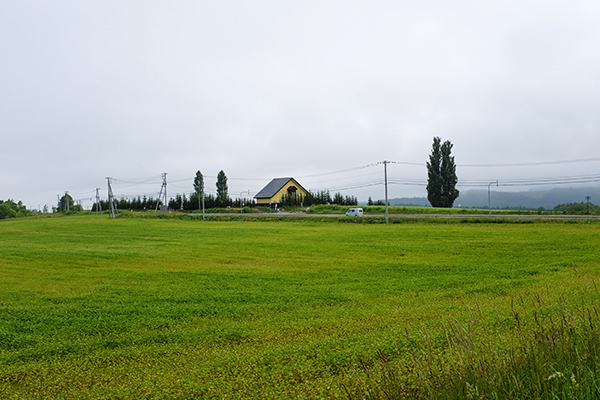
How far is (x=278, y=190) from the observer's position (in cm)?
8131

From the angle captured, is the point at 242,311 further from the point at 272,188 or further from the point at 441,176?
the point at 272,188

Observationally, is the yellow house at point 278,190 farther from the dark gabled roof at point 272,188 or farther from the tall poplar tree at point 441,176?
the tall poplar tree at point 441,176

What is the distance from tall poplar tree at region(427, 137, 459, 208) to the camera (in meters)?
63.3

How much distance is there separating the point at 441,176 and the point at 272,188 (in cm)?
3527

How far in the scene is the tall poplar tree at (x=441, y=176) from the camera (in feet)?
208

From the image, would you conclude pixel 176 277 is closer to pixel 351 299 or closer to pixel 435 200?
pixel 351 299

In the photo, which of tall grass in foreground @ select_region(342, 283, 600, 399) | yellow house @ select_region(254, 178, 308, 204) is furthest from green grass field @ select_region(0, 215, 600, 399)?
yellow house @ select_region(254, 178, 308, 204)

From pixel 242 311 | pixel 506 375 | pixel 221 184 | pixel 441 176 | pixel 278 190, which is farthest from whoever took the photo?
pixel 221 184

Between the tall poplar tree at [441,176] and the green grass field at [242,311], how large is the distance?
46670 mm

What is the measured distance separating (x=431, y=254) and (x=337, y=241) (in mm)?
6418

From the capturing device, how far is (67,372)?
5352 mm

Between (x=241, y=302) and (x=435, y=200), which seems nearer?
(x=241, y=302)

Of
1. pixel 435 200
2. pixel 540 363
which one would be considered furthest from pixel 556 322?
pixel 435 200

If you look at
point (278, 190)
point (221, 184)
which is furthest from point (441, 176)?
Result: point (221, 184)
